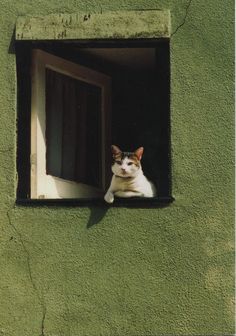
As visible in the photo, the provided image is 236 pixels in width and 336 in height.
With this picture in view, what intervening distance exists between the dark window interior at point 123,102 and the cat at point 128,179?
137mm

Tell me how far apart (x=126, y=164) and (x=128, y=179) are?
13 cm

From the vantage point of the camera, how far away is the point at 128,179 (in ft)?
24.1

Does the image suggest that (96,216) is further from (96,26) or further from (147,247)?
(96,26)

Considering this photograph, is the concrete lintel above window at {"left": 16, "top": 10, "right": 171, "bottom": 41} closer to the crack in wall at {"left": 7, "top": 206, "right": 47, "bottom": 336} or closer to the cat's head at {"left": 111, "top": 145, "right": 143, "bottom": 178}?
the cat's head at {"left": 111, "top": 145, "right": 143, "bottom": 178}

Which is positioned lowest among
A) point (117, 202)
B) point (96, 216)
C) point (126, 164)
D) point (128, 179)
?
point (96, 216)

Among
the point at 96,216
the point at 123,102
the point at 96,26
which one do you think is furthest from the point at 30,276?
the point at 123,102

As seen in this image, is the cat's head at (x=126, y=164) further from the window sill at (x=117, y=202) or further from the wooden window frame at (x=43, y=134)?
the wooden window frame at (x=43, y=134)

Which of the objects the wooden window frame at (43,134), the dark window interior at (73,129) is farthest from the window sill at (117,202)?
the dark window interior at (73,129)

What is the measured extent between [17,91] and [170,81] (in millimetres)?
1276

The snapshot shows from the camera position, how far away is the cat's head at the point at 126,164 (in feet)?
24.0

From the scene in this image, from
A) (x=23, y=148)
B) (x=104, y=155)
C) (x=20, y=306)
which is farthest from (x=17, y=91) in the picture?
(x=20, y=306)

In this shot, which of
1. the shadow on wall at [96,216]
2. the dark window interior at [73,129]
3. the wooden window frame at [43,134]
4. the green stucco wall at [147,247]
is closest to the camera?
the green stucco wall at [147,247]

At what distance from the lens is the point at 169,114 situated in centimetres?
720

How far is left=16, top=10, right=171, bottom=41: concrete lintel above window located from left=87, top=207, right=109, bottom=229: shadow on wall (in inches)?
56.4
